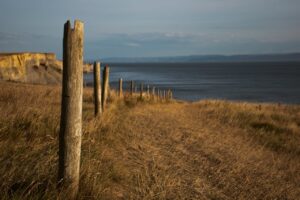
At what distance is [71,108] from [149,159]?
4.02 meters

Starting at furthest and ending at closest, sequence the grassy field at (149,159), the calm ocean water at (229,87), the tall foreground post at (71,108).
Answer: the calm ocean water at (229,87)
the grassy field at (149,159)
the tall foreground post at (71,108)

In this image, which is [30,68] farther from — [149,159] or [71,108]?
[71,108]

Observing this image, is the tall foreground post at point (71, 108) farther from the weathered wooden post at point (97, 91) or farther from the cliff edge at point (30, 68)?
the cliff edge at point (30, 68)

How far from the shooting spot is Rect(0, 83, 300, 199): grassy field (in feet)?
15.8

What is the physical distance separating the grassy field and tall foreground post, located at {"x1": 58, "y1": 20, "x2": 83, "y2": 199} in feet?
0.85

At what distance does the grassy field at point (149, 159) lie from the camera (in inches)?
189

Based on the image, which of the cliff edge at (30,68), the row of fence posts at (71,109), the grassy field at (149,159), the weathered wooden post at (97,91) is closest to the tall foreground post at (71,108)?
the row of fence posts at (71,109)

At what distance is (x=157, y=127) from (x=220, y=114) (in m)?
5.85

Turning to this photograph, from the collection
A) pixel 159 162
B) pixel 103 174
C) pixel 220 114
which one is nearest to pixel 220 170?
pixel 159 162

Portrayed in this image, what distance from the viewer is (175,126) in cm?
1279

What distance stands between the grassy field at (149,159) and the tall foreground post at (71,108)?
0.26m

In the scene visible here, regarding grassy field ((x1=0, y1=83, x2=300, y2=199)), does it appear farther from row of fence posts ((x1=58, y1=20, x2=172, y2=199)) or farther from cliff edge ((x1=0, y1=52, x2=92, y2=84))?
cliff edge ((x1=0, y1=52, x2=92, y2=84))

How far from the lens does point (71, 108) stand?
14.1 ft

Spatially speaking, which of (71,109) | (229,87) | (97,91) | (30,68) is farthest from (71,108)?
(229,87)
